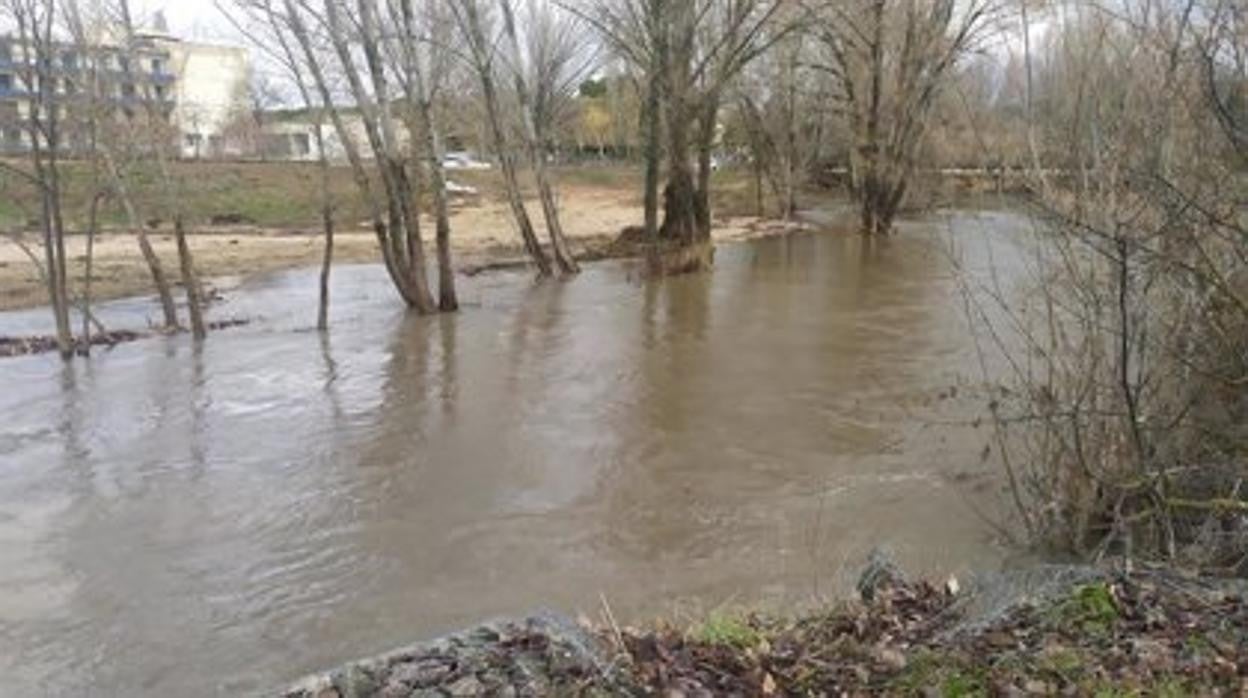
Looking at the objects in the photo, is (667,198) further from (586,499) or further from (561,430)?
(586,499)

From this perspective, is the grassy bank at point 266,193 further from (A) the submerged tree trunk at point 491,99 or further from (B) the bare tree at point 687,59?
(B) the bare tree at point 687,59

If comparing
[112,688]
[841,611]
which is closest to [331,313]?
[112,688]

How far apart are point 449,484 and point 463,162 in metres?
64.7

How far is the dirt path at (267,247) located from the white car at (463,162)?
54.4 feet

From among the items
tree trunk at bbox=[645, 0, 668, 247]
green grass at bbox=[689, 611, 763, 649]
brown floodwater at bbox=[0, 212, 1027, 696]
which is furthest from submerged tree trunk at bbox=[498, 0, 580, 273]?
green grass at bbox=[689, 611, 763, 649]

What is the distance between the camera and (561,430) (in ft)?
39.1

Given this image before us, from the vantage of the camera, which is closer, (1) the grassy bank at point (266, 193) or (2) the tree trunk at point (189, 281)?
(2) the tree trunk at point (189, 281)

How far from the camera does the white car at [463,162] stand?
6919 centimetres

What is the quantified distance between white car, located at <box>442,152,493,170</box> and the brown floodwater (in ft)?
168

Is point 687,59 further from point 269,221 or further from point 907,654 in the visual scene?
point 269,221

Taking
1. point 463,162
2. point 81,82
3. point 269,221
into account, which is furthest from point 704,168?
point 463,162

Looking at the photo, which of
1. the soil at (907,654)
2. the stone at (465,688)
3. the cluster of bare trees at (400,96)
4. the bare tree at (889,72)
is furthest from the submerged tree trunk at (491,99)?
the stone at (465,688)

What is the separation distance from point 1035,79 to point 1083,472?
242 cm

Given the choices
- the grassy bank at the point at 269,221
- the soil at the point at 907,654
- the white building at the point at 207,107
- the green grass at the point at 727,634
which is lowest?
the green grass at the point at 727,634
